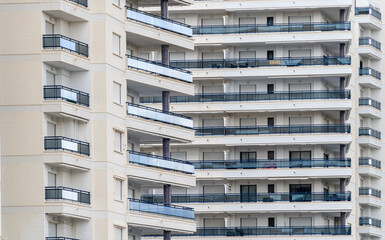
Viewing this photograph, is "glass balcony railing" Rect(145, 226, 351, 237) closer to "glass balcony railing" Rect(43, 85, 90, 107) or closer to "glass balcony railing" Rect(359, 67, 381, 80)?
"glass balcony railing" Rect(359, 67, 381, 80)

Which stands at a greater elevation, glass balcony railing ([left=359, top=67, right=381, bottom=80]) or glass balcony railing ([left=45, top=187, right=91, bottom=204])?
glass balcony railing ([left=359, top=67, right=381, bottom=80])

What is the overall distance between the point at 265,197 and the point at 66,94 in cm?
4358

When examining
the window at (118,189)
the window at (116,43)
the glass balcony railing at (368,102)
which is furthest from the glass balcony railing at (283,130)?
the window at (118,189)

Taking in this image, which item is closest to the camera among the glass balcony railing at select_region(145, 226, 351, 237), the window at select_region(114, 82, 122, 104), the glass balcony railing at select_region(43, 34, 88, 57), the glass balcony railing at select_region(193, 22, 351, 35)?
the glass balcony railing at select_region(43, 34, 88, 57)

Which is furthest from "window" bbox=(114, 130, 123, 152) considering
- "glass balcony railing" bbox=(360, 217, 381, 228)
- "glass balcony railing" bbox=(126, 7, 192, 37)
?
"glass balcony railing" bbox=(360, 217, 381, 228)

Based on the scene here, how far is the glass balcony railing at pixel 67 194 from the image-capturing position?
94688 mm

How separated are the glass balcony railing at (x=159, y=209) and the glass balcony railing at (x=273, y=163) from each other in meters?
26.4

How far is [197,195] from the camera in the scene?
448 feet

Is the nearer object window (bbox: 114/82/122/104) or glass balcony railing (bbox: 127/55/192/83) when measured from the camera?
window (bbox: 114/82/122/104)

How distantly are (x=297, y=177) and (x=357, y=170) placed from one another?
17.2 m

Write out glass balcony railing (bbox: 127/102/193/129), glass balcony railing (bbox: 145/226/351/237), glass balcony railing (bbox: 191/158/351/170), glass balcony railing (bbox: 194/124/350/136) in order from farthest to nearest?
glass balcony railing (bbox: 194/124/350/136) < glass balcony railing (bbox: 191/158/351/170) < glass balcony railing (bbox: 145/226/351/237) < glass balcony railing (bbox: 127/102/193/129)

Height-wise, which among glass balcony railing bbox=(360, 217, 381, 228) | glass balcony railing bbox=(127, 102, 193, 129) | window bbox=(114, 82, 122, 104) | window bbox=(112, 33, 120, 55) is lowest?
glass balcony railing bbox=(360, 217, 381, 228)

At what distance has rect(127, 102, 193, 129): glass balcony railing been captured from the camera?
342 ft

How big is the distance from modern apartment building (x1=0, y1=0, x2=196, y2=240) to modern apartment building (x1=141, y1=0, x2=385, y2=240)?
29126mm
